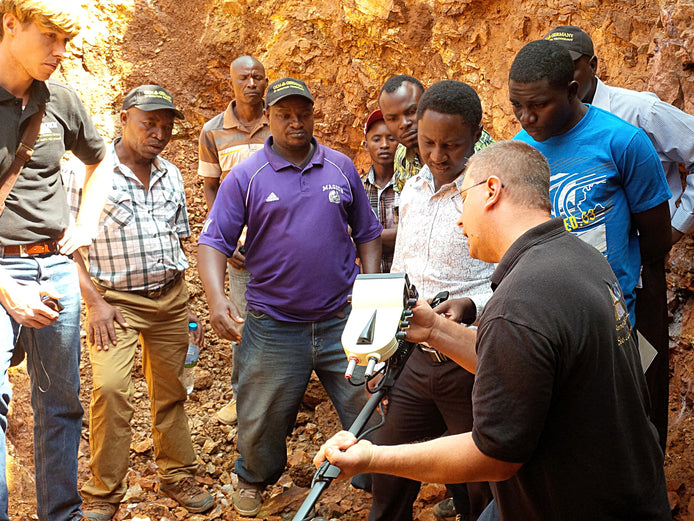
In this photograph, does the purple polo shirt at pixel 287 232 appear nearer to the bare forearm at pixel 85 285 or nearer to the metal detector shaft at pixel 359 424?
the bare forearm at pixel 85 285

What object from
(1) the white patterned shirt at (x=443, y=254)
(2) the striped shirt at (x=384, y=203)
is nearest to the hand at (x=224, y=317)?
(1) the white patterned shirt at (x=443, y=254)

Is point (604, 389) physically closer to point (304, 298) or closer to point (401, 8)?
point (304, 298)

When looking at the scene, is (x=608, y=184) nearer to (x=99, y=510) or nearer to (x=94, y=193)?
(x=94, y=193)

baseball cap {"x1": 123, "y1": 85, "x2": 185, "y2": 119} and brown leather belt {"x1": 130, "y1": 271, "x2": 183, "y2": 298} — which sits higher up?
baseball cap {"x1": 123, "y1": 85, "x2": 185, "y2": 119}

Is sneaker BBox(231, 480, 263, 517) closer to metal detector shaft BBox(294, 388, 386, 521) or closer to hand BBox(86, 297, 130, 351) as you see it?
hand BBox(86, 297, 130, 351)

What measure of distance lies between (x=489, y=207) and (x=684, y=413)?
8.28 feet

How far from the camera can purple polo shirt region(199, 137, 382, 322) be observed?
3447 mm

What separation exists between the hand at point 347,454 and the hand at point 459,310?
0.95 m

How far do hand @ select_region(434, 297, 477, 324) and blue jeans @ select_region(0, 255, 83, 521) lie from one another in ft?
5.53

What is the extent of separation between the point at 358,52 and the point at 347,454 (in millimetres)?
5205

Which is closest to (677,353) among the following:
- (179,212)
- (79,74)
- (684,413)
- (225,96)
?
(684,413)

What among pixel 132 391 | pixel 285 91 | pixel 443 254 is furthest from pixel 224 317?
pixel 285 91

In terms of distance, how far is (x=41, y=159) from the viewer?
9.67ft

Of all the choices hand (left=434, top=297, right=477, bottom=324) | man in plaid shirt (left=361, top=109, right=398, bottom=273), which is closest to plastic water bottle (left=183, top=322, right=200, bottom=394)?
man in plaid shirt (left=361, top=109, right=398, bottom=273)
